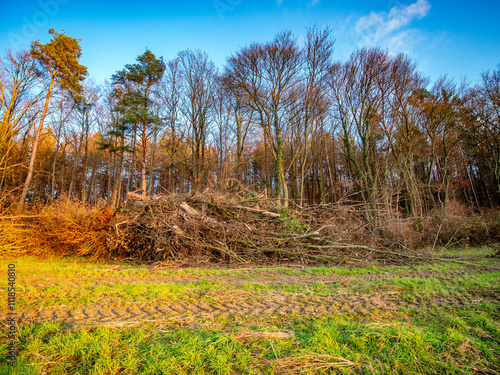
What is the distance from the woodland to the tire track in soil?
3726 mm

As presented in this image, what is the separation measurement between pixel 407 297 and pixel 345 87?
54.7ft

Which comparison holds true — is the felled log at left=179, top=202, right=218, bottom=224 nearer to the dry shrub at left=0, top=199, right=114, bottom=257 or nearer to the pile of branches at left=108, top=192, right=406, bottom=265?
the pile of branches at left=108, top=192, right=406, bottom=265

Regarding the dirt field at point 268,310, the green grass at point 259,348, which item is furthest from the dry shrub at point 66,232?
the green grass at point 259,348

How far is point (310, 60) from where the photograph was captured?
1619cm

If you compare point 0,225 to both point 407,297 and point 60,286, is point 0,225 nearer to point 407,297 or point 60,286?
A: point 60,286

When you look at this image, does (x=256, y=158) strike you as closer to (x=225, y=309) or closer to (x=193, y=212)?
(x=193, y=212)

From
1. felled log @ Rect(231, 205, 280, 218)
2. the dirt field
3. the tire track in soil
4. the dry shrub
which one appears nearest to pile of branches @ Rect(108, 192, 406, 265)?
felled log @ Rect(231, 205, 280, 218)

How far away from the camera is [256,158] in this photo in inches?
1035

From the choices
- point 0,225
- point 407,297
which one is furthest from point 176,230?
point 407,297

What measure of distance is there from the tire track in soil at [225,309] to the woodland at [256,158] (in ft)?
12.2

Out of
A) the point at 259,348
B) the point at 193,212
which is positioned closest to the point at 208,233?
the point at 193,212

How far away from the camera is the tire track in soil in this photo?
279 centimetres

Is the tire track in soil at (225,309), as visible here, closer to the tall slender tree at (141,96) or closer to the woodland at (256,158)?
the woodland at (256,158)

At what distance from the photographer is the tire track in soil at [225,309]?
2791 mm
